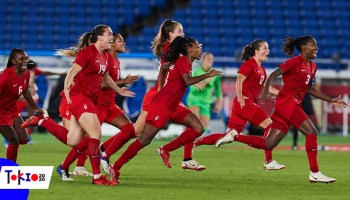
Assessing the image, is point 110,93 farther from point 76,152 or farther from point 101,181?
point 101,181

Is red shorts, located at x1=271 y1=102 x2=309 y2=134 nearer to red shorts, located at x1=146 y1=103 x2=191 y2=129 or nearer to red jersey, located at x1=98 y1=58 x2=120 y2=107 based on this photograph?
red shorts, located at x1=146 y1=103 x2=191 y2=129

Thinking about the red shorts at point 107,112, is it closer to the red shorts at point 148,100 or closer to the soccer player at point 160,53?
the soccer player at point 160,53

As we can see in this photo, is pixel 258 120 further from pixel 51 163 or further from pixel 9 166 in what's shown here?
pixel 9 166

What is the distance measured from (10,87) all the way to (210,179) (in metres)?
2.89

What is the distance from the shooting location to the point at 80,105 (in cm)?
1110

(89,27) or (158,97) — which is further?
(89,27)

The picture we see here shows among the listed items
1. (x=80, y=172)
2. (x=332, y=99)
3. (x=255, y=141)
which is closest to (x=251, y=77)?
(x=255, y=141)

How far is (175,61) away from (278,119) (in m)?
1.76

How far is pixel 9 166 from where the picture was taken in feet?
29.3

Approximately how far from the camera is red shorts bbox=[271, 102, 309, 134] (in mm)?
12289

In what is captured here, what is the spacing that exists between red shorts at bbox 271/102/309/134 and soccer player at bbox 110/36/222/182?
1.41 metres

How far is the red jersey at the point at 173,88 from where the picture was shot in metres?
12.0

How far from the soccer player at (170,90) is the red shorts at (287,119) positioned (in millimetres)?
1407

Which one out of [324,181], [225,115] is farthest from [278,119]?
[225,115]
